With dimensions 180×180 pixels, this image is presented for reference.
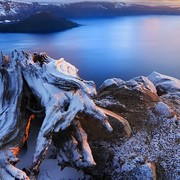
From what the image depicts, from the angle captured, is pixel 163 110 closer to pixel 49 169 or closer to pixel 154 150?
pixel 154 150

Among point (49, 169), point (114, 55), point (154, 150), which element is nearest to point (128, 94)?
point (154, 150)

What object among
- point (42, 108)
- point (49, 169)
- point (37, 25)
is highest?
point (42, 108)

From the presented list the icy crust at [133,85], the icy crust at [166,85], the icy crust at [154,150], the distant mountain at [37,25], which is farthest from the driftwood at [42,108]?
the distant mountain at [37,25]

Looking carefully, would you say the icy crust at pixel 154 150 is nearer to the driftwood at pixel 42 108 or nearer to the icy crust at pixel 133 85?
the driftwood at pixel 42 108

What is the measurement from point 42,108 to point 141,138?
270 centimetres

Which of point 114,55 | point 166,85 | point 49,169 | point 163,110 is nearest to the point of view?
point 49,169

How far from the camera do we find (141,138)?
27.4 feet

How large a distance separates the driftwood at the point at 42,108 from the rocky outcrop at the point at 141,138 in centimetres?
55

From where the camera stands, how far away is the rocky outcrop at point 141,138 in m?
7.41

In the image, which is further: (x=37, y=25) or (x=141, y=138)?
(x=37, y=25)

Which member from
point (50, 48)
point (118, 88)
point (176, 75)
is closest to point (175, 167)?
point (118, 88)

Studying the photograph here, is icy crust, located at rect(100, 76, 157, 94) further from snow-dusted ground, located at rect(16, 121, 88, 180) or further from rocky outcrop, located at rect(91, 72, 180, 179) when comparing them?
snow-dusted ground, located at rect(16, 121, 88, 180)

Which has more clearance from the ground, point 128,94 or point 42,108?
point 42,108

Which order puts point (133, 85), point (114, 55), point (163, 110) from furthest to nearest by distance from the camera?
point (114, 55), point (133, 85), point (163, 110)
